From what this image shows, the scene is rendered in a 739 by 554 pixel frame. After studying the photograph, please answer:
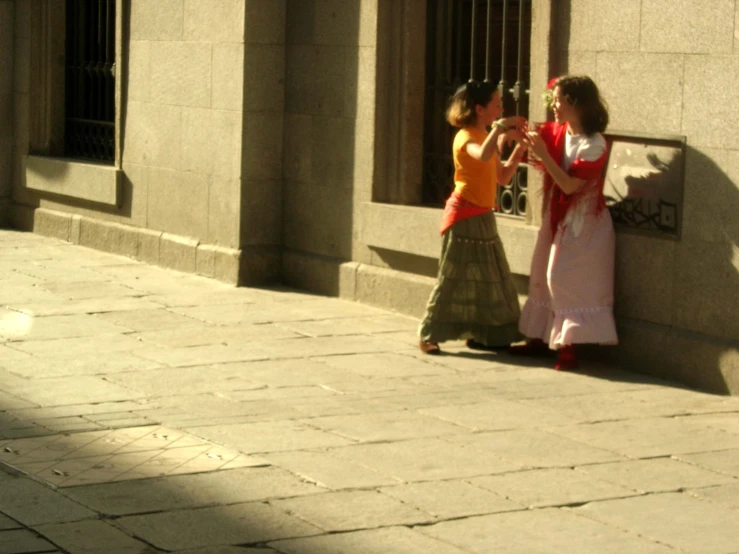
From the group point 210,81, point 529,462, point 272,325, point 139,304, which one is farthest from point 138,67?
point 529,462

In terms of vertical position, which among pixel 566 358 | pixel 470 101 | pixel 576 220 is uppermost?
pixel 470 101

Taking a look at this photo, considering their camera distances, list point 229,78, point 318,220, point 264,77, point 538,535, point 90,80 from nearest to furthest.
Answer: point 538,535
point 318,220
point 264,77
point 229,78
point 90,80

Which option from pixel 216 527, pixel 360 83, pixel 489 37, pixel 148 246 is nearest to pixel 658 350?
pixel 489 37

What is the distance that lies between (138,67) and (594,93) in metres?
5.62

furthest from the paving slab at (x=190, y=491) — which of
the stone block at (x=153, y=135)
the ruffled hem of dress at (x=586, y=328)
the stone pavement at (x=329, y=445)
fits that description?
the stone block at (x=153, y=135)

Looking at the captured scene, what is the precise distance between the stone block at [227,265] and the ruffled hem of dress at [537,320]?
329 cm

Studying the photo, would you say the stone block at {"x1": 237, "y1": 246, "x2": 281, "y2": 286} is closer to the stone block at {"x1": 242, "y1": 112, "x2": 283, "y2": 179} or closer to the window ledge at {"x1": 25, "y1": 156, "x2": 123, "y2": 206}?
the stone block at {"x1": 242, "y1": 112, "x2": 283, "y2": 179}

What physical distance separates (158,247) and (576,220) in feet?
16.5

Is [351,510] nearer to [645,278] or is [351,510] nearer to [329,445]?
[329,445]

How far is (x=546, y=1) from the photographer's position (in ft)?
29.6

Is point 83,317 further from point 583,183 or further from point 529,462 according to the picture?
point 529,462

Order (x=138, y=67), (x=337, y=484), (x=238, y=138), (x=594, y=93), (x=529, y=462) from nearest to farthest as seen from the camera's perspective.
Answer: (x=337, y=484) < (x=529, y=462) < (x=594, y=93) < (x=238, y=138) < (x=138, y=67)

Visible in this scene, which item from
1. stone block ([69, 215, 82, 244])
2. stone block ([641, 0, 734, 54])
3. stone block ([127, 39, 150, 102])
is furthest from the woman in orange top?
stone block ([69, 215, 82, 244])

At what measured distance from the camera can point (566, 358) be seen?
8.54m
